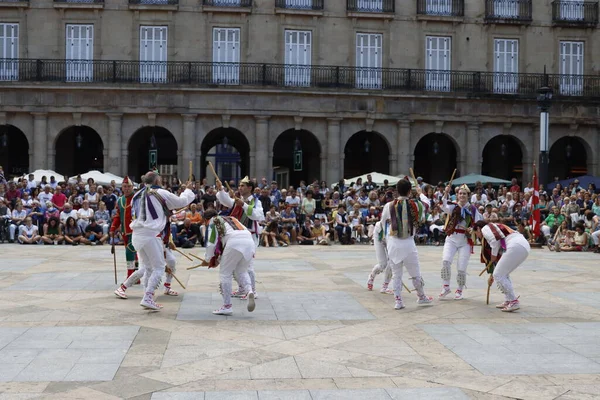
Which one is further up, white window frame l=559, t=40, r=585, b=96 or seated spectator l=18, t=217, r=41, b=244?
white window frame l=559, t=40, r=585, b=96

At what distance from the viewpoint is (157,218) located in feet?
35.1

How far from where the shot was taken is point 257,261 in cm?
1761

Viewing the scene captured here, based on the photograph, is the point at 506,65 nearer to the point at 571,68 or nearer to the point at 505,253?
the point at 571,68

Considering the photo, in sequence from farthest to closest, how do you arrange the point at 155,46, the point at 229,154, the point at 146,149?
the point at 229,154
the point at 146,149
the point at 155,46

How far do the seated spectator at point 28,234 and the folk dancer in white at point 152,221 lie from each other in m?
13.0

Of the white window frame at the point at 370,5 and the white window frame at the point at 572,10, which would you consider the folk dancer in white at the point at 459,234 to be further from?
the white window frame at the point at 572,10

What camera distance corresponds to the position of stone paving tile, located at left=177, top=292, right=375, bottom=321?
399 inches

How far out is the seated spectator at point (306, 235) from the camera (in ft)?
79.5

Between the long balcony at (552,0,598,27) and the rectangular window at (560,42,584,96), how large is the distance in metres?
0.99

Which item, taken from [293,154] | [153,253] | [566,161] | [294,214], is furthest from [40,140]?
[566,161]

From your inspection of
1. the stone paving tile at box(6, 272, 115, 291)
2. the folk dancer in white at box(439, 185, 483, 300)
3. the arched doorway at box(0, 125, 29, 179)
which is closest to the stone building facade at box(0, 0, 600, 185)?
the arched doorway at box(0, 125, 29, 179)

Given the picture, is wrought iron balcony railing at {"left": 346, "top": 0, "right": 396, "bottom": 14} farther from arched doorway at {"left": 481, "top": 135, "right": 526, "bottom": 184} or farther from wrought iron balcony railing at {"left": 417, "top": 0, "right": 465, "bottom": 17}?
arched doorway at {"left": 481, "top": 135, "right": 526, "bottom": 184}

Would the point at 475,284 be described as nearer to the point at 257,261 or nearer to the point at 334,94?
the point at 257,261

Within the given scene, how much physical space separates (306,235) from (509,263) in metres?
14.0
